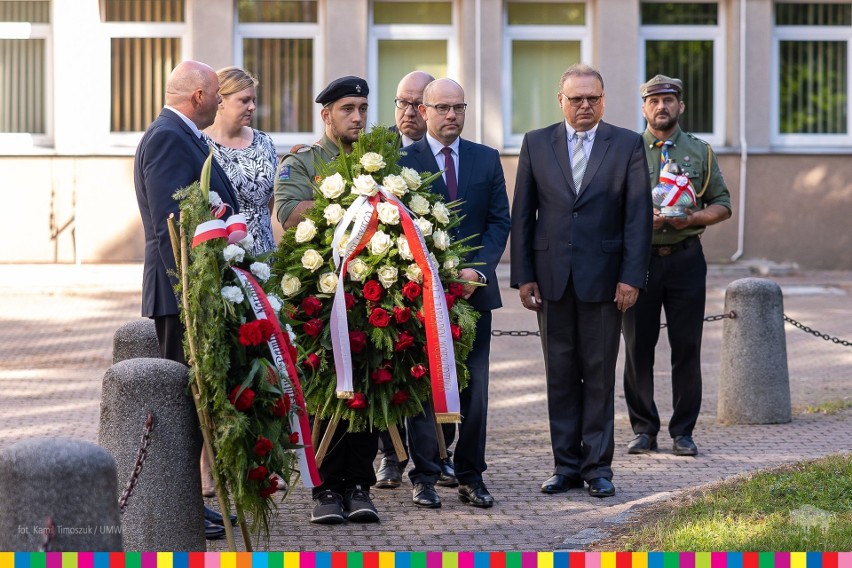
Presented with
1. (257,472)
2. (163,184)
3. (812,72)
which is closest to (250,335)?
(257,472)

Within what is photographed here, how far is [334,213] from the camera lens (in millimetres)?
6730

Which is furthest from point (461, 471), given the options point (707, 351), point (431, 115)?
point (707, 351)

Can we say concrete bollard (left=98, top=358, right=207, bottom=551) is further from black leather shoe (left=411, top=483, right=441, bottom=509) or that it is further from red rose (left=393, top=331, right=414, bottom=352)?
black leather shoe (left=411, top=483, right=441, bottom=509)

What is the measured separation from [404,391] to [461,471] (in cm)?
81

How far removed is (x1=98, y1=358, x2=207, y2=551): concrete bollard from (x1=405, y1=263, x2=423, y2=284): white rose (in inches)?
60.2

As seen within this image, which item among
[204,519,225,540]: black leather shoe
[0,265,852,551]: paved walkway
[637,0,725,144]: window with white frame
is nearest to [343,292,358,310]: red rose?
[0,265,852,551]: paved walkway

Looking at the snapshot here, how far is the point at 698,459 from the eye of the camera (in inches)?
339

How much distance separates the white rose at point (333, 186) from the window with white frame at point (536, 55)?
13861 mm

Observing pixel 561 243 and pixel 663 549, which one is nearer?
pixel 663 549

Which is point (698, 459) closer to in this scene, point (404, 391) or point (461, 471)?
point (461, 471)

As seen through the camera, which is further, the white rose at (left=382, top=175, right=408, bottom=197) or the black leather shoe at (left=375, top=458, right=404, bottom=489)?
the black leather shoe at (left=375, top=458, right=404, bottom=489)

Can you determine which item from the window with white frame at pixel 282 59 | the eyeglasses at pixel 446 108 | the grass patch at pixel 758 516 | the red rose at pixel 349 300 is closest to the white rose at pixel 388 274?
the red rose at pixel 349 300

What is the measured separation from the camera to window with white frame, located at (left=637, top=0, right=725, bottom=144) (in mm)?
20672

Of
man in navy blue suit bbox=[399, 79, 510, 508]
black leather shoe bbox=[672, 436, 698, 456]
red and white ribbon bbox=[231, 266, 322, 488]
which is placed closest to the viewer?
red and white ribbon bbox=[231, 266, 322, 488]
